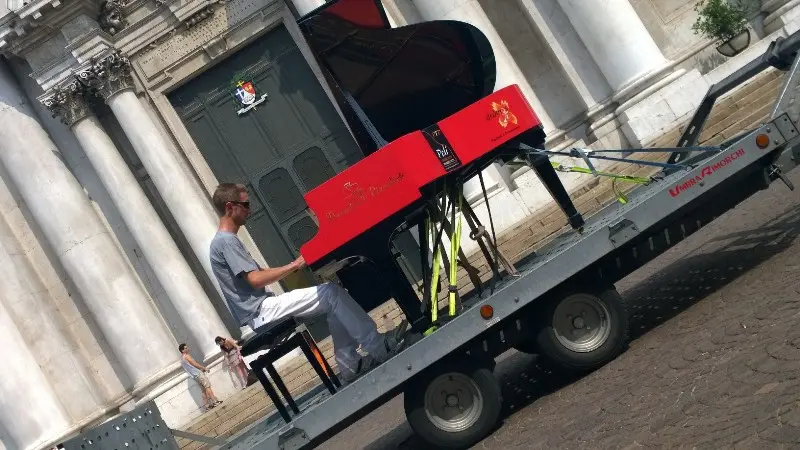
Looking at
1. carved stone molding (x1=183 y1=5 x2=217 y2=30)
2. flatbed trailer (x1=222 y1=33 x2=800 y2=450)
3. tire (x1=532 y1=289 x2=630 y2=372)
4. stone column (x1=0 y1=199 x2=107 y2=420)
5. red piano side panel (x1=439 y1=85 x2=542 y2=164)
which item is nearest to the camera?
flatbed trailer (x1=222 y1=33 x2=800 y2=450)

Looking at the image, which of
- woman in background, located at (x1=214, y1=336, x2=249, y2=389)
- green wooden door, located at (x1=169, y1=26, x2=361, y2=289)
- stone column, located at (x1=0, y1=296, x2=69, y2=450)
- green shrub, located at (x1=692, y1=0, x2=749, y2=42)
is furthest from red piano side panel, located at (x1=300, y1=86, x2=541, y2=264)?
stone column, located at (x1=0, y1=296, x2=69, y2=450)

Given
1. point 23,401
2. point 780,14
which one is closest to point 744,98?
point 780,14

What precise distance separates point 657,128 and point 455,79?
10.3 metres

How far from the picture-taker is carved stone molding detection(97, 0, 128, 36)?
20.3 metres

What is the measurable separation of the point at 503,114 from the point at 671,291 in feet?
8.98

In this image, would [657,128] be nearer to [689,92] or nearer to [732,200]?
[689,92]

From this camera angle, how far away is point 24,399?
19547 mm

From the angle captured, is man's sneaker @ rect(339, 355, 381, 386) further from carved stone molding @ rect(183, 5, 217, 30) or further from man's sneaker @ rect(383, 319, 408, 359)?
carved stone molding @ rect(183, 5, 217, 30)

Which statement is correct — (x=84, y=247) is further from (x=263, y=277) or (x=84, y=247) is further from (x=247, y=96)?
A: (x=263, y=277)

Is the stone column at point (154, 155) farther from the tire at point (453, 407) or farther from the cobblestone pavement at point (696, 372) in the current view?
the tire at point (453, 407)

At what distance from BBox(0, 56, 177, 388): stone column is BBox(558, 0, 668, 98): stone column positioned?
9.99 metres

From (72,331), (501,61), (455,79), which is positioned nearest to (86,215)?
(72,331)

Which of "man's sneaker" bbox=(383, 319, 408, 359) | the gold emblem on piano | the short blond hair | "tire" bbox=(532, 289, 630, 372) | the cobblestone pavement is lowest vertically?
the cobblestone pavement

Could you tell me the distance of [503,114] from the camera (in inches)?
314
